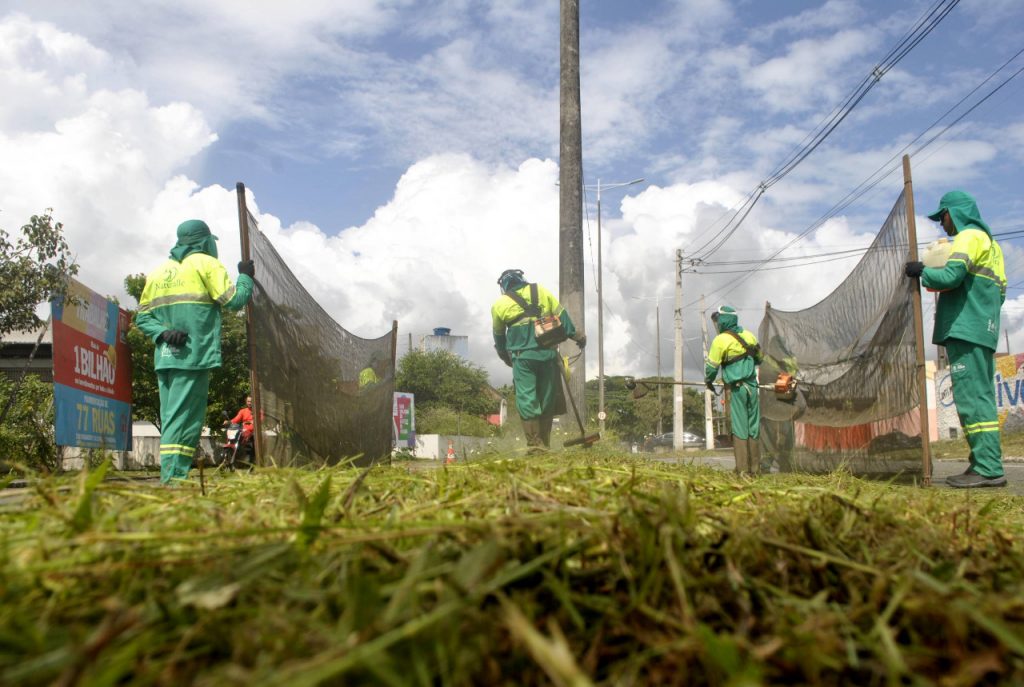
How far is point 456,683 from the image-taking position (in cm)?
84

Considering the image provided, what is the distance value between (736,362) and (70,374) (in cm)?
638

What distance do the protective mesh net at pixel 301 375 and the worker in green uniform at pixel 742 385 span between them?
3892mm

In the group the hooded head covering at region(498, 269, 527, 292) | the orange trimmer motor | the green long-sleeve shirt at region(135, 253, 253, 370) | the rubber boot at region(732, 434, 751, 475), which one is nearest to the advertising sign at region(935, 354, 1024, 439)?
the rubber boot at region(732, 434, 751, 475)

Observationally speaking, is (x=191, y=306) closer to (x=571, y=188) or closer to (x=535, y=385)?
(x=535, y=385)

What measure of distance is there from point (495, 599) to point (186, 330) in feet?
15.2

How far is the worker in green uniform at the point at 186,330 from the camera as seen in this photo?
198 inches

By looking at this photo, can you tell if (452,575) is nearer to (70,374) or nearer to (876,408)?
(876,408)

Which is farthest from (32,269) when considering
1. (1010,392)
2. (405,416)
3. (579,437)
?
(1010,392)

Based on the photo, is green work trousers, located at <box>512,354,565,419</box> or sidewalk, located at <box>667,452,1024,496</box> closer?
sidewalk, located at <box>667,452,1024,496</box>

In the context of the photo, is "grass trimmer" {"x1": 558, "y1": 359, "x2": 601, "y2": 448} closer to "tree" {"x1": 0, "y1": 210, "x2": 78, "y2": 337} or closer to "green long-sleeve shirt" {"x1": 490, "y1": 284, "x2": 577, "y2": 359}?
"green long-sleeve shirt" {"x1": 490, "y1": 284, "x2": 577, "y2": 359}

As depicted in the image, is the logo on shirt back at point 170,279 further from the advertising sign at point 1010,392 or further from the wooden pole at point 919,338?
the advertising sign at point 1010,392

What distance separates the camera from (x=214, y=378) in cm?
1911

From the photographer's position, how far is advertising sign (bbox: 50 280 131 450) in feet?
21.6

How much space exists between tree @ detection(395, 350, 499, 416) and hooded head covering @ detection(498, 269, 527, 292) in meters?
56.1
